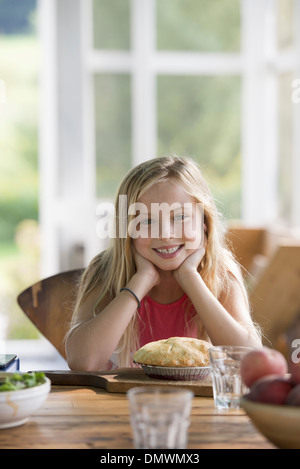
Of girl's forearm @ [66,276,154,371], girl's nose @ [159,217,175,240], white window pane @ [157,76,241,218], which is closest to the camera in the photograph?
girl's forearm @ [66,276,154,371]

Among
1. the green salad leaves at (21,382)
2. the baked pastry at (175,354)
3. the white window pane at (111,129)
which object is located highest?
the white window pane at (111,129)

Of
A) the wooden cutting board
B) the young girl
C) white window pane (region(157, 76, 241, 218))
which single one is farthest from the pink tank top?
white window pane (region(157, 76, 241, 218))

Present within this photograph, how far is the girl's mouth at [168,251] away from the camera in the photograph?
1868 mm

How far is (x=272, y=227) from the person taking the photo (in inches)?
176

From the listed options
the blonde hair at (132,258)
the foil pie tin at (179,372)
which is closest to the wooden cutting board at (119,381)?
the foil pie tin at (179,372)

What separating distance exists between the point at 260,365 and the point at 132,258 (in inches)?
35.1

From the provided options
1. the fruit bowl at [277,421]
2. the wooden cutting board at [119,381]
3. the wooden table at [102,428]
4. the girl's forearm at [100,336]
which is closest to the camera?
the fruit bowl at [277,421]

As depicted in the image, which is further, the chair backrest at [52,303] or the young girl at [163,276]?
the chair backrest at [52,303]

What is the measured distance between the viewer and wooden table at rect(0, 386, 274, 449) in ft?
3.42

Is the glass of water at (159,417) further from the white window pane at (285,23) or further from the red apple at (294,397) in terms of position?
the white window pane at (285,23)

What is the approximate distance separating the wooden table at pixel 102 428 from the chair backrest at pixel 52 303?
0.61 m

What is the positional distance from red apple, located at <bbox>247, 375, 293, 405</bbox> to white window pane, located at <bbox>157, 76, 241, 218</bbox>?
4382 mm

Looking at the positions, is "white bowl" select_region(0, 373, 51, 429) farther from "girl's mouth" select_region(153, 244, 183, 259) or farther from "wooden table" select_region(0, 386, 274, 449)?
"girl's mouth" select_region(153, 244, 183, 259)

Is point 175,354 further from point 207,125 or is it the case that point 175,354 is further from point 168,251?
point 207,125
